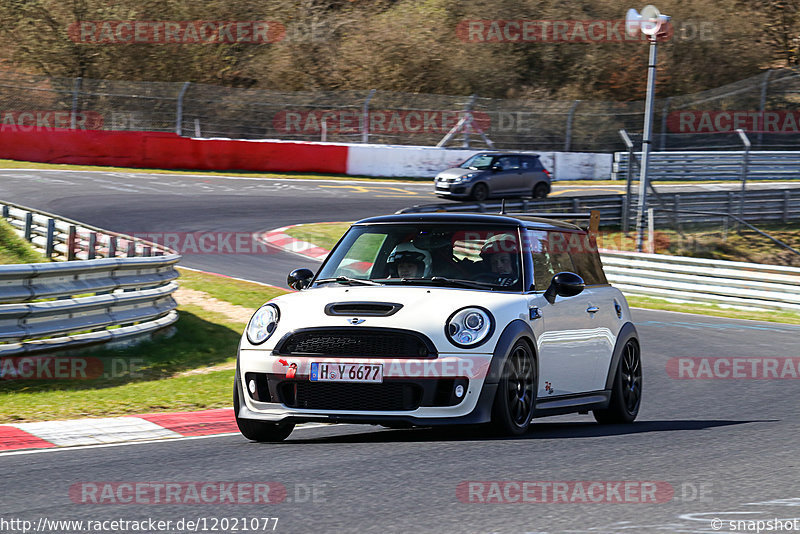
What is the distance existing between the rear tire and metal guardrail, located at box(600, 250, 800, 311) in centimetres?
1289

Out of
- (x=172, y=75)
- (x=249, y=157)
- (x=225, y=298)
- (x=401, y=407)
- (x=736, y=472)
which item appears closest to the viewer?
(x=736, y=472)

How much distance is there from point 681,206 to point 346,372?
21.3 m

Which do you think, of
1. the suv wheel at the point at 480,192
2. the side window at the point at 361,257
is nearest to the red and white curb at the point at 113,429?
the side window at the point at 361,257

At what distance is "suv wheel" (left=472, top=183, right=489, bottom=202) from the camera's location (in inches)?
1170

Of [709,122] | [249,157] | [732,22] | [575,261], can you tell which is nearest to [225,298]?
[575,261]

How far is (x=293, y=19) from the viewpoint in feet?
155

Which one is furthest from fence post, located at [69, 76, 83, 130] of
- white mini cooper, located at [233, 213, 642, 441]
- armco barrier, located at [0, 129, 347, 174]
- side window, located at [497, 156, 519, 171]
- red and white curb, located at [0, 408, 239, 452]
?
white mini cooper, located at [233, 213, 642, 441]

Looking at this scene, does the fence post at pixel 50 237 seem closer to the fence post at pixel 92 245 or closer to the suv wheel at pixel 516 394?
the fence post at pixel 92 245

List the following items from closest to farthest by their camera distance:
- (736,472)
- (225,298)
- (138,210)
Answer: (736,472) → (225,298) → (138,210)

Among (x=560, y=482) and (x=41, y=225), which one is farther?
(x=41, y=225)

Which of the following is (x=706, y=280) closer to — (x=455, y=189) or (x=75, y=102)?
(x=455, y=189)

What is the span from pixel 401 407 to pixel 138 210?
1912 centimetres

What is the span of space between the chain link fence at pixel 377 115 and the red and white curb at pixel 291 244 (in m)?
13.6

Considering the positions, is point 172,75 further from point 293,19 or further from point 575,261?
point 575,261
